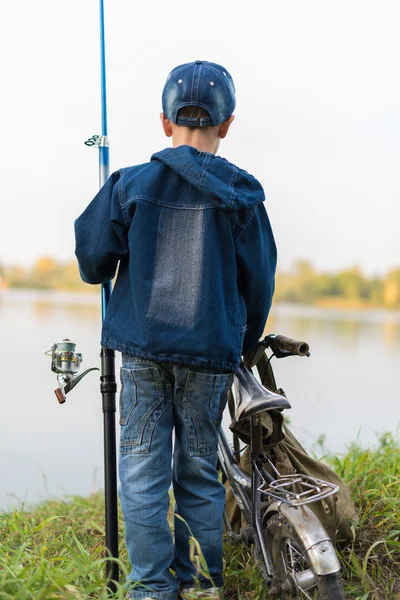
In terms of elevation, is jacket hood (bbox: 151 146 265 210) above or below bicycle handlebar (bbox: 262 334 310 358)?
above

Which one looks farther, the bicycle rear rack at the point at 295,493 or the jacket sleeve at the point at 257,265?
the jacket sleeve at the point at 257,265

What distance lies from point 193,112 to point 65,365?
95 centimetres

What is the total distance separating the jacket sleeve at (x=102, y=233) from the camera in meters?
2.47

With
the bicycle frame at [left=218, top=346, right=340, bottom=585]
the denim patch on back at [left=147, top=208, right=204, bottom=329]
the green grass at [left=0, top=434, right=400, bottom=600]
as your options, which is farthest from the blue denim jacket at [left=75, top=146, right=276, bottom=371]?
the green grass at [left=0, top=434, right=400, bottom=600]

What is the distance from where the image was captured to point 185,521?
8.02 ft

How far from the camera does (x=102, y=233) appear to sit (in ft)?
8.10

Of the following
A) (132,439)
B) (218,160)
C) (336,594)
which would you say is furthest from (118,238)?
(336,594)

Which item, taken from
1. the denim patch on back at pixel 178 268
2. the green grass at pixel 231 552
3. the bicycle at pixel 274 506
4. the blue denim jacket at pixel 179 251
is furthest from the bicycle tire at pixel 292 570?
the denim patch on back at pixel 178 268

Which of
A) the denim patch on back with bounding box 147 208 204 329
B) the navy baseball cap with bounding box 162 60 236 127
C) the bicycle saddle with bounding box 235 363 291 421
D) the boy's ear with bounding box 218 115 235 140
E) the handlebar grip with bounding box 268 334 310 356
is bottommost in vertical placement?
the bicycle saddle with bounding box 235 363 291 421

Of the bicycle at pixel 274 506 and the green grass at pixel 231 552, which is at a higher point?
the bicycle at pixel 274 506

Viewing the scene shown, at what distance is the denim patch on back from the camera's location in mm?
2385

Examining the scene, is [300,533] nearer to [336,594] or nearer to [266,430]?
[336,594]

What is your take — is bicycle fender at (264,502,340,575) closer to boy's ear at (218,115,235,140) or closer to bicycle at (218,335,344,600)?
bicycle at (218,335,344,600)

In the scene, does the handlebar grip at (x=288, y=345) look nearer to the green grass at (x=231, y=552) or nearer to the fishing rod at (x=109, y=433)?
the fishing rod at (x=109, y=433)
